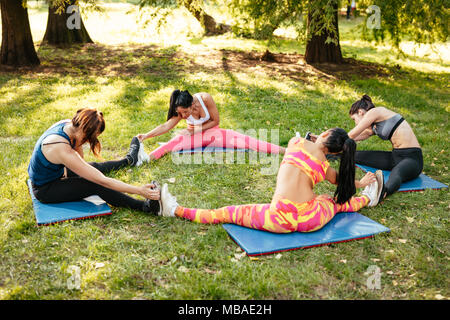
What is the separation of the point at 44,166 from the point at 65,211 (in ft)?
1.70

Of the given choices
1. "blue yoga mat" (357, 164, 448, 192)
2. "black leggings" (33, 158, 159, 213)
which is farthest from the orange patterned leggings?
"blue yoga mat" (357, 164, 448, 192)

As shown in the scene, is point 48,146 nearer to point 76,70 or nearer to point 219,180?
point 219,180

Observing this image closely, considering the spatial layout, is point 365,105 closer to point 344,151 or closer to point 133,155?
point 344,151

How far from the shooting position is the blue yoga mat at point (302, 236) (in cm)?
381

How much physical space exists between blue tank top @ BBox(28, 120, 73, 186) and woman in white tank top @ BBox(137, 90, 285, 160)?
196 cm

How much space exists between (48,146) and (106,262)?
1327 millimetres

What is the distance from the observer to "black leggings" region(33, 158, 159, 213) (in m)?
4.41

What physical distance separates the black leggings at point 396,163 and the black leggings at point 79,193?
2914 mm

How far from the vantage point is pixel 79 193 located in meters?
4.50

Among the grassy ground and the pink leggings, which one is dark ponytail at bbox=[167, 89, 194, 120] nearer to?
the pink leggings

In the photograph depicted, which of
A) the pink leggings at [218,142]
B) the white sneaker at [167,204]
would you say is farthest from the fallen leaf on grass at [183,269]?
the pink leggings at [218,142]

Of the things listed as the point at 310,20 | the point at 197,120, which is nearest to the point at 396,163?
the point at 197,120
